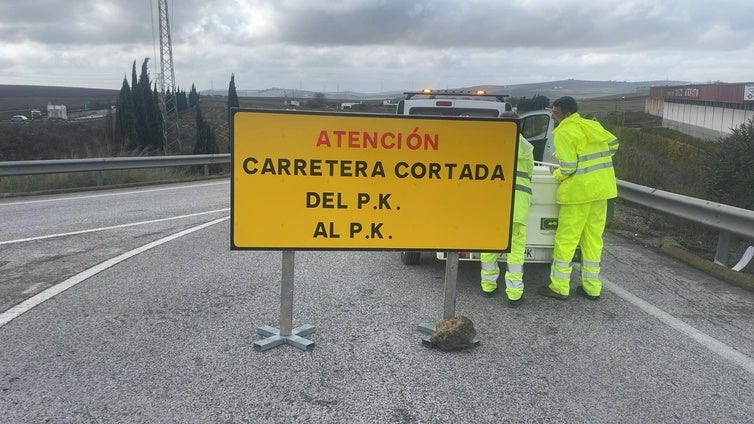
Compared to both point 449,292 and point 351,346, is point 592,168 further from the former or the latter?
point 351,346

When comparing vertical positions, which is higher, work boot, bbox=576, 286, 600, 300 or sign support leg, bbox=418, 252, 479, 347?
sign support leg, bbox=418, 252, 479, 347

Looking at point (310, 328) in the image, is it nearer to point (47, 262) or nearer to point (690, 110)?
point (47, 262)

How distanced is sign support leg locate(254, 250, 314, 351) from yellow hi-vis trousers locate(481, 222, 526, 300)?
1.84 meters

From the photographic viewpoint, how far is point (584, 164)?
5324mm

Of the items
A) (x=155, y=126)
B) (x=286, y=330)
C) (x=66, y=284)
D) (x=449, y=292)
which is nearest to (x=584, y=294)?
(x=449, y=292)

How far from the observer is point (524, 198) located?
5223 millimetres

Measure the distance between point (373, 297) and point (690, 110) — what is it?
77.5m

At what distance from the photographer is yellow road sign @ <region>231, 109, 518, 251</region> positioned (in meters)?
4.20

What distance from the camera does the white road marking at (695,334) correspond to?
158 inches

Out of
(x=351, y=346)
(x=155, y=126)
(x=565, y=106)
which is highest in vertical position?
(x=565, y=106)

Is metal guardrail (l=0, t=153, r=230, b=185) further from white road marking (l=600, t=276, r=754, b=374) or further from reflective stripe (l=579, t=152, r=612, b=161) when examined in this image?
white road marking (l=600, t=276, r=754, b=374)

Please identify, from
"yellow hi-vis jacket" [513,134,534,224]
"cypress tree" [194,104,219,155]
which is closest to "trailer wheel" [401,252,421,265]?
"yellow hi-vis jacket" [513,134,534,224]

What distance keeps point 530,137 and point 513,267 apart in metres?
4.33

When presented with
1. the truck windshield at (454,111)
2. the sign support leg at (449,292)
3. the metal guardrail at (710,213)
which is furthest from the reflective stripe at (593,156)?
the truck windshield at (454,111)
